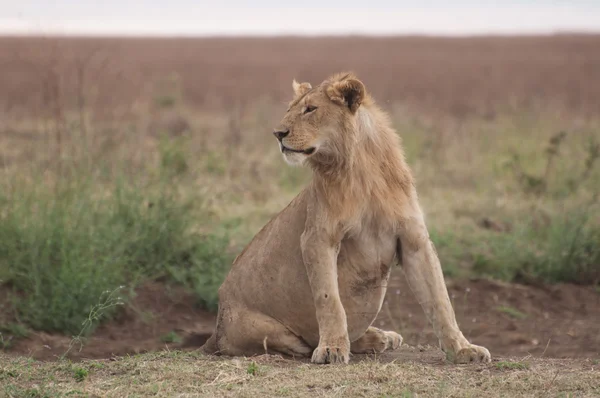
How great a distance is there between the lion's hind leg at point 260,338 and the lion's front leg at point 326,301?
392mm

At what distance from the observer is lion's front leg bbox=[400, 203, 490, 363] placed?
16.6 ft

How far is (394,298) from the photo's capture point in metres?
7.95

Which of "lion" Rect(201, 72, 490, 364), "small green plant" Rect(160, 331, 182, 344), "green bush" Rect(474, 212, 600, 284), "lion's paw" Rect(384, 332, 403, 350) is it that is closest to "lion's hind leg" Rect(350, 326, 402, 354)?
"lion's paw" Rect(384, 332, 403, 350)

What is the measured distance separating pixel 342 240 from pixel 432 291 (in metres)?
0.58

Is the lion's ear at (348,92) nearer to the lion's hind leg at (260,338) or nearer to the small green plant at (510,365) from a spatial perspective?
the lion's hind leg at (260,338)

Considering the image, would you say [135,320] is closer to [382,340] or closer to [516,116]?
[382,340]

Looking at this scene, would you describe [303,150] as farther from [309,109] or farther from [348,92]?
[348,92]

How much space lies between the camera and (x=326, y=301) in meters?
5.04

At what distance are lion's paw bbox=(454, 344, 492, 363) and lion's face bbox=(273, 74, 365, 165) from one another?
4.31 ft

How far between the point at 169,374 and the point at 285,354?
902 millimetres

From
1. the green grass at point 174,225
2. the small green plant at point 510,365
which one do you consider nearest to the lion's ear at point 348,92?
the small green plant at point 510,365

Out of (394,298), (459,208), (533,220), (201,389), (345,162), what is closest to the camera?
(201,389)

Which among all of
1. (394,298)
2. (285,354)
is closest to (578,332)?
(394,298)

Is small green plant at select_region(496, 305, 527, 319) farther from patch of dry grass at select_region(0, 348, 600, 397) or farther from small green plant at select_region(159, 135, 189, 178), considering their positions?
small green plant at select_region(159, 135, 189, 178)
